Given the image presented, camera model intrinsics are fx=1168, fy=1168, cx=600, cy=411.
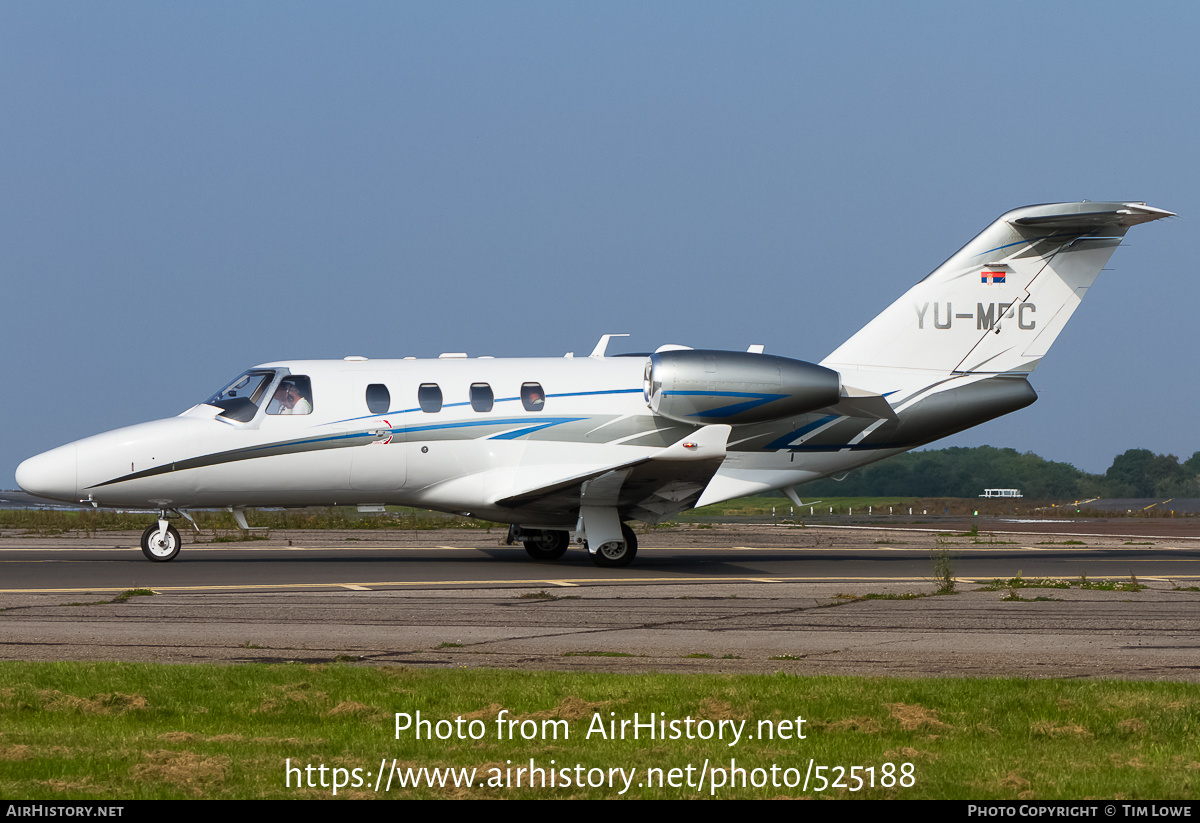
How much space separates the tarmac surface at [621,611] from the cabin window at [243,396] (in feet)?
8.79

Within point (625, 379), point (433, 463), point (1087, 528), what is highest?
point (625, 379)

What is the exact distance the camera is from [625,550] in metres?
20.4

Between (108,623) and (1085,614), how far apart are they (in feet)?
35.6

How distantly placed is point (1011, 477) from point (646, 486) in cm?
8543

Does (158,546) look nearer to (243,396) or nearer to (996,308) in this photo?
(243,396)

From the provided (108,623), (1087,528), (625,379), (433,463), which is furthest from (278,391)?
(1087,528)

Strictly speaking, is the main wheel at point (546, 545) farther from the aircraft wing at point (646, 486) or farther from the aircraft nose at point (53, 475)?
the aircraft nose at point (53, 475)

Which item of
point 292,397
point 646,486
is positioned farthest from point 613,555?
point 292,397

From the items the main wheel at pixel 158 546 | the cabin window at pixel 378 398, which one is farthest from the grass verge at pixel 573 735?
the main wheel at pixel 158 546

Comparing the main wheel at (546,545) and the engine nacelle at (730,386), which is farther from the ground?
the engine nacelle at (730,386)

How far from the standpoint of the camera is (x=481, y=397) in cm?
2045

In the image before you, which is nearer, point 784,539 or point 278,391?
point 278,391

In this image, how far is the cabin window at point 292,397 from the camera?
65.7 feet
